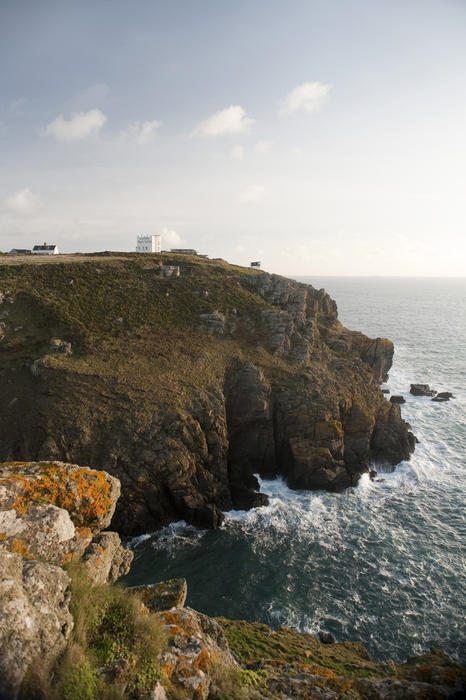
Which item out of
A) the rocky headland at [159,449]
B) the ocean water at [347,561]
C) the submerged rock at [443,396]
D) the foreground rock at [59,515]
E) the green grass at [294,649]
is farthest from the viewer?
the submerged rock at [443,396]

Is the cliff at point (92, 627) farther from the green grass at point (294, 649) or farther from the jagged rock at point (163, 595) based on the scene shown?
the green grass at point (294, 649)

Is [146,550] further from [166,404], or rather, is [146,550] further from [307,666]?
[307,666]

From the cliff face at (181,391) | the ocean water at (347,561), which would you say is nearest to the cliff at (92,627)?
the ocean water at (347,561)

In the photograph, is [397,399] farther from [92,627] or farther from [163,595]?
[92,627]

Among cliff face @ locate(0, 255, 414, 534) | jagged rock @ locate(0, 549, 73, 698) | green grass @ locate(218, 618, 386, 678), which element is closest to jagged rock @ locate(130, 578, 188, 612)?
jagged rock @ locate(0, 549, 73, 698)

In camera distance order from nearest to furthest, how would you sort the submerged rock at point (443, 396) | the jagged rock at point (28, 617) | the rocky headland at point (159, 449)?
the jagged rock at point (28, 617) → the rocky headland at point (159, 449) → the submerged rock at point (443, 396)

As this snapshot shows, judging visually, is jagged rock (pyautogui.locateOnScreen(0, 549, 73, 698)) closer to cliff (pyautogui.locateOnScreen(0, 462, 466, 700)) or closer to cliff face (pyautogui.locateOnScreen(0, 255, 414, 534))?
cliff (pyautogui.locateOnScreen(0, 462, 466, 700))

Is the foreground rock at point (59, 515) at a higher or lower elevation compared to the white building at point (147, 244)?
lower
